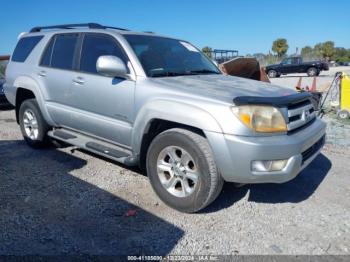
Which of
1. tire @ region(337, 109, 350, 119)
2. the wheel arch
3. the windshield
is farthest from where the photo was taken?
tire @ region(337, 109, 350, 119)

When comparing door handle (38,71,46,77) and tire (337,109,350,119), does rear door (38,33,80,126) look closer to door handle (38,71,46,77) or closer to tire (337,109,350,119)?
door handle (38,71,46,77)

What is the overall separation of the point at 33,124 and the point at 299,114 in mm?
4102

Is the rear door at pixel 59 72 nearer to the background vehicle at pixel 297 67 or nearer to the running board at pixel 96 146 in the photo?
the running board at pixel 96 146

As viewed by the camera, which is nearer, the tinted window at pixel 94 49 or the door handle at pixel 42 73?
the tinted window at pixel 94 49

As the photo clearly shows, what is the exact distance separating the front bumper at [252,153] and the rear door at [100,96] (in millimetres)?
1207

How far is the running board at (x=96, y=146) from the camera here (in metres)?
3.87

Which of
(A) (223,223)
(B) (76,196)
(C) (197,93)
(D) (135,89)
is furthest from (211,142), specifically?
(B) (76,196)

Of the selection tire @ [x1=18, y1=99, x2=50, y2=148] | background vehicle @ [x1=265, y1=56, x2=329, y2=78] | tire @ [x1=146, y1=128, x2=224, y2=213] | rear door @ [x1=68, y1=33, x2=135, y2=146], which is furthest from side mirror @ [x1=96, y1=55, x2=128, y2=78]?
background vehicle @ [x1=265, y1=56, x2=329, y2=78]

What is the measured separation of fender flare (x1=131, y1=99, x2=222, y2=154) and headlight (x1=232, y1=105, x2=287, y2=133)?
0.24 m


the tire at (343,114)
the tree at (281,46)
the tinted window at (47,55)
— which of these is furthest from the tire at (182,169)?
the tree at (281,46)

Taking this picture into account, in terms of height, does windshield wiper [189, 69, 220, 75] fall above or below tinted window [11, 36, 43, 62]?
below

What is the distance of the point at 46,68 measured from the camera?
16.4 ft

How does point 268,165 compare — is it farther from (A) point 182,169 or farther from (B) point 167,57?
(B) point 167,57

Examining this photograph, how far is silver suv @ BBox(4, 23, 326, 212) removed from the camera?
3021mm
